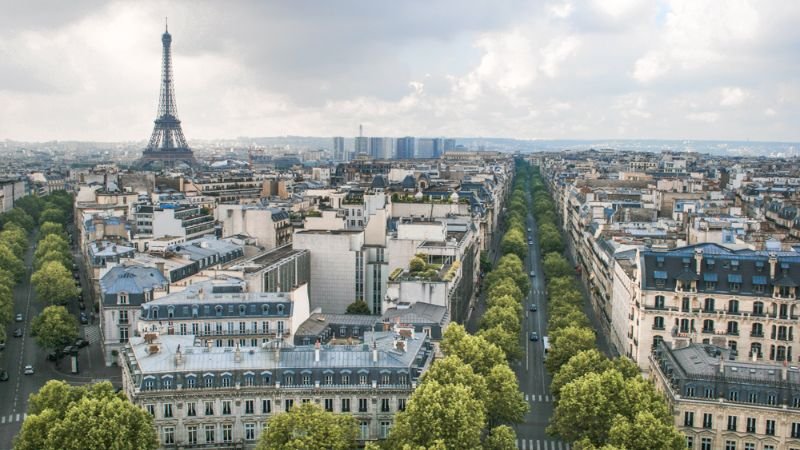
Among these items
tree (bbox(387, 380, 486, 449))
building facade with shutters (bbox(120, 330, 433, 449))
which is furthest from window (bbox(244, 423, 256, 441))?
tree (bbox(387, 380, 486, 449))

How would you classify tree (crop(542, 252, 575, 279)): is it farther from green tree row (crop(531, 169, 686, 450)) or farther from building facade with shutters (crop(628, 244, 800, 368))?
green tree row (crop(531, 169, 686, 450))

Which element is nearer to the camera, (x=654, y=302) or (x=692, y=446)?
(x=692, y=446)

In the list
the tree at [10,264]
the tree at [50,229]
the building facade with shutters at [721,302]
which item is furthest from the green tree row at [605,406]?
the tree at [50,229]

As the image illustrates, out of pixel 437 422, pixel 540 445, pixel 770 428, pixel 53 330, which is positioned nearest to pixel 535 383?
pixel 540 445

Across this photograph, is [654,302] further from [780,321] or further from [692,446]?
[692,446]

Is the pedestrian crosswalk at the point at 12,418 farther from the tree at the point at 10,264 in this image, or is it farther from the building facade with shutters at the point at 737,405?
the tree at the point at 10,264

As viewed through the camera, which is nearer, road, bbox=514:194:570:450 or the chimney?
road, bbox=514:194:570:450

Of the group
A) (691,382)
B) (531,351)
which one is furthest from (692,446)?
(531,351)

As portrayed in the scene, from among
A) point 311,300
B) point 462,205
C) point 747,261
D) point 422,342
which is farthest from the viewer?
point 462,205
